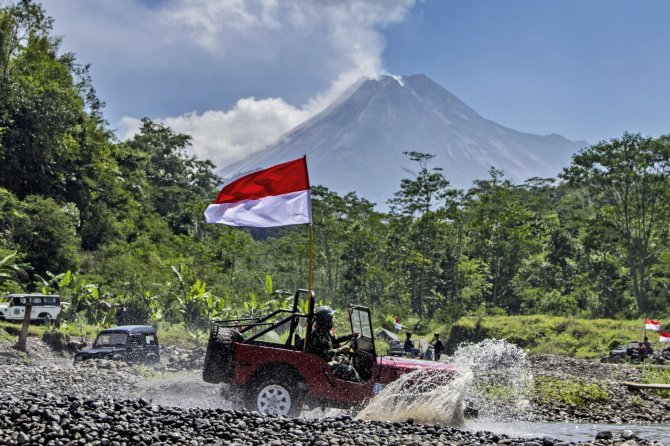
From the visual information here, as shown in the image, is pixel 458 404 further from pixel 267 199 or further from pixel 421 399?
pixel 267 199

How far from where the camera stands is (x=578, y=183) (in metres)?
44.4

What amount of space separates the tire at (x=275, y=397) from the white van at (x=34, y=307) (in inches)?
922

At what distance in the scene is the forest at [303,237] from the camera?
38.2m

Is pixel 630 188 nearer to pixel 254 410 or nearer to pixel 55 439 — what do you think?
pixel 254 410

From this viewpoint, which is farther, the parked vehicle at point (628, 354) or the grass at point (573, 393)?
the parked vehicle at point (628, 354)

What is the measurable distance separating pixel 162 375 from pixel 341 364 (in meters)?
10.5

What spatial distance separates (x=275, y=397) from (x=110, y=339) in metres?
13.3

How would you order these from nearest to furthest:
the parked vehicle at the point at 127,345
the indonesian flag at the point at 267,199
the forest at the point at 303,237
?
the indonesian flag at the point at 267,199 < the parked vehicle at the point at 127,345 < the forest at the point at 303,237

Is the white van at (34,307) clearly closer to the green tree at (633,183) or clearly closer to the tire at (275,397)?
the tire at (275,397)

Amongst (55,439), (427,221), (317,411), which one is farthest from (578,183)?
(55,439)

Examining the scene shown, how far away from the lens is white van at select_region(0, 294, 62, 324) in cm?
3111

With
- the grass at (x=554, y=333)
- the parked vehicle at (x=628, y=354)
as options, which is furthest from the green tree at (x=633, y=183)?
the parked vehicle at (x=628, y=354)

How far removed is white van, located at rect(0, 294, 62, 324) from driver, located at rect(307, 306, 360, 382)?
23.7 metres

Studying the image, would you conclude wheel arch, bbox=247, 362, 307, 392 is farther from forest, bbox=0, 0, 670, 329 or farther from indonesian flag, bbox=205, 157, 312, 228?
forest, bbox=0, 0, 670, 329
